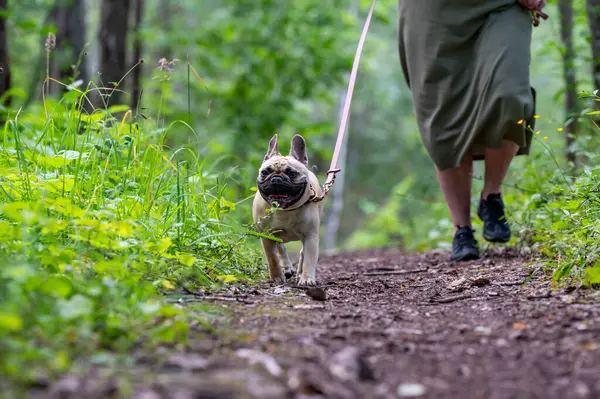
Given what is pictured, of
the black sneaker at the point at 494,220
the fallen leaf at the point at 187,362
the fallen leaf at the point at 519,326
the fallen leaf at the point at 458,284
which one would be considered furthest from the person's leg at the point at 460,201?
the fallen leaf at the point at 187,362

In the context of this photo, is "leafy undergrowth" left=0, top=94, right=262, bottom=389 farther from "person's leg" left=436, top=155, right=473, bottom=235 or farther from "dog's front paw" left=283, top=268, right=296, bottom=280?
"person's leg" left=436, top=155, right=473, bottom=235

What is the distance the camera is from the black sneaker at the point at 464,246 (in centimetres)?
474

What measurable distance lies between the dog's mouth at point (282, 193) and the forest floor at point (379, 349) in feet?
1.46

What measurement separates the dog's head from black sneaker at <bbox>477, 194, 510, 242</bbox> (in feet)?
5.10

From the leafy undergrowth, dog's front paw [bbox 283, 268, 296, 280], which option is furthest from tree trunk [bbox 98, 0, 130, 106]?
dog's front paw [bbox 283, 268, 296, 280]

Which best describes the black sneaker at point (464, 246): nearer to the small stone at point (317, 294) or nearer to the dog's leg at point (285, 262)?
the dog's leg at point (285, 262)

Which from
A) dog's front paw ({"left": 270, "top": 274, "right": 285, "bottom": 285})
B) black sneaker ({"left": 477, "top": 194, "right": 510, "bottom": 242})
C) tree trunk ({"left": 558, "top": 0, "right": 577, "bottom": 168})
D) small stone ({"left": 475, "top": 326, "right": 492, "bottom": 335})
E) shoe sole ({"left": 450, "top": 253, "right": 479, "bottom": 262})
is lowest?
dog's front paw ({"left": 270, "top": 274, "right": 285, "bottom": 285})

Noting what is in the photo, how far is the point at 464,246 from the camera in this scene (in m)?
4.79

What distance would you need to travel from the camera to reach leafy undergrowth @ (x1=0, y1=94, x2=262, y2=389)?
1795 mm

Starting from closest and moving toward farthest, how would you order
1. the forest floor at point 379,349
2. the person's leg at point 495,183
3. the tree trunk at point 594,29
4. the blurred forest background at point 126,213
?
1. the forest floor at point 379,349
2. the blurred forest background at point 126,213
3. the person's leg at point 495,183
4. the tree trunk at point 594,29

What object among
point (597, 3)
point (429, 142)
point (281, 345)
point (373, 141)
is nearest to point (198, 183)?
point (429, 142)

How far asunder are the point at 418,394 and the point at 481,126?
300cm

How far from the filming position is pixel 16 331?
172 centimetres

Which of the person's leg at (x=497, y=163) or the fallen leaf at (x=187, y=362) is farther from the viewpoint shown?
the person's leg at (x=497, y=163)
